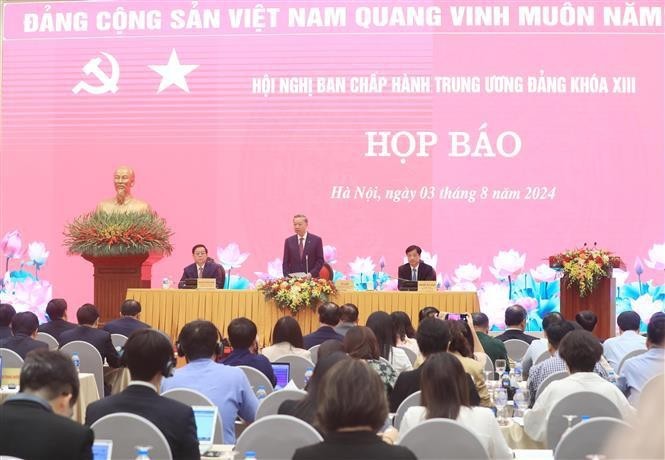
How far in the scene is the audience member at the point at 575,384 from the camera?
401cm

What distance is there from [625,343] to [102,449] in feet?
13.9

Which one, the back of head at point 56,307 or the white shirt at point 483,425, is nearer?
the white shirt at point 483,425

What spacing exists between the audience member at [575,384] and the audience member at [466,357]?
39 cm

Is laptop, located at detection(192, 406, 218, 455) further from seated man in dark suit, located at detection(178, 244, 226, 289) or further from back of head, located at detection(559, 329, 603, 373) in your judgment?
seated man in dark suit, located at detection(178, 244, 226, 289)

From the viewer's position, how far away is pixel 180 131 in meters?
11.0

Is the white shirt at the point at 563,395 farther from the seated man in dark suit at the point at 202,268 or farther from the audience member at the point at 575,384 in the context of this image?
the seated man in dark suit at the point at 202,268

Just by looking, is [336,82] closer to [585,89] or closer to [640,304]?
[585,89]

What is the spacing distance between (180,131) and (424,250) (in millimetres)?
2951

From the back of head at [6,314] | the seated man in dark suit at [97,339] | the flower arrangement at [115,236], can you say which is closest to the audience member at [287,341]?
the seated man in dark suit at [97,339]

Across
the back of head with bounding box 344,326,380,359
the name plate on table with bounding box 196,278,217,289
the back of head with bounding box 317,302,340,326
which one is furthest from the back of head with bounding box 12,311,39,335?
the name plate on table with bounding box 196,278,217,289

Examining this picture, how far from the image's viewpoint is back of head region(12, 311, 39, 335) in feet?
20.0

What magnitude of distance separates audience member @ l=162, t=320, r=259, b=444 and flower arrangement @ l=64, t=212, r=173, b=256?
4.76 meters

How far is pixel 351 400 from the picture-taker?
7.34 feet

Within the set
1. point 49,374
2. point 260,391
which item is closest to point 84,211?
point 260,391
